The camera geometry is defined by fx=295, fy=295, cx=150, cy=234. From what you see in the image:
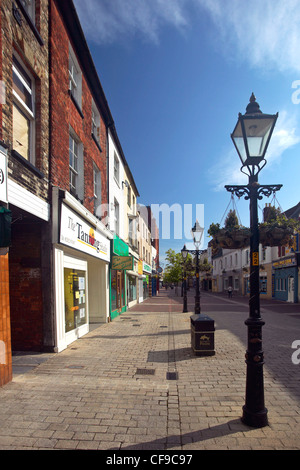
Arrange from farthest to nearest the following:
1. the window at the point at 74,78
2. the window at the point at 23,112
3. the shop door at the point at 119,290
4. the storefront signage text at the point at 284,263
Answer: the storefront signage text at the point at 284,263 < the shop door at the point at 119,290 < the window at the point at 74,78 < the window at the point at 23,112

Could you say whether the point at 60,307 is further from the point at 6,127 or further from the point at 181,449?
the point at 181,449

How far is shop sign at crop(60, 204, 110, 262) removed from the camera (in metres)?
7.82

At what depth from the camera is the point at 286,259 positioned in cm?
2714

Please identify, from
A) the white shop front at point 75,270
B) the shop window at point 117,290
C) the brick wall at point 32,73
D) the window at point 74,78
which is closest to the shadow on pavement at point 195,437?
the white shop front at point 75,270

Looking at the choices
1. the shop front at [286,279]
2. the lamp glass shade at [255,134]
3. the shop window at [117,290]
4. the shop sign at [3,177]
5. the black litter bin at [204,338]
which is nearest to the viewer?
the lamp glass shade at [255,134]

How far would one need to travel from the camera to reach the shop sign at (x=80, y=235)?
7.82m

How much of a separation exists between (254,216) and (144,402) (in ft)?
10.8

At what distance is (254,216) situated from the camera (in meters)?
4.23

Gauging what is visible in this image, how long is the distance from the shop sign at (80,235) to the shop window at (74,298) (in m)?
0.83

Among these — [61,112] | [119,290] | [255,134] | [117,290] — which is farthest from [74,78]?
[119,290]

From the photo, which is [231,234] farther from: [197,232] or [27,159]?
[197,232]

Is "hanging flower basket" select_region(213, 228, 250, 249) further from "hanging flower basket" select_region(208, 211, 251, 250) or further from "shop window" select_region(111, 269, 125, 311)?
"shop window" select_region(111, 269, 125, 311)

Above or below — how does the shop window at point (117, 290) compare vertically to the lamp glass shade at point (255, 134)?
below

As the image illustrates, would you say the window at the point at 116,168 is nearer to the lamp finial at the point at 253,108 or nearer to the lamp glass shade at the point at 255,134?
the lamp finial at the point at 253,108
